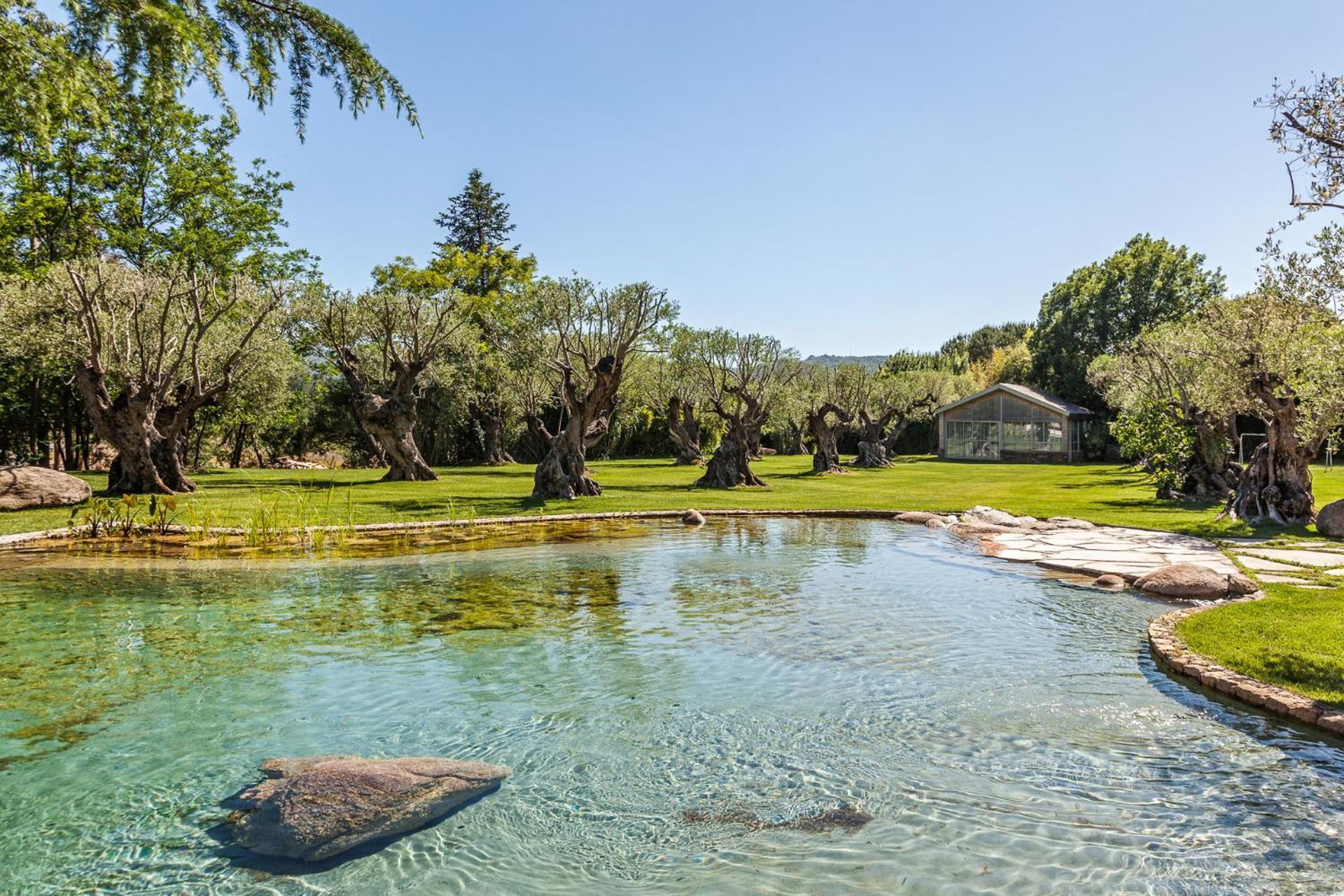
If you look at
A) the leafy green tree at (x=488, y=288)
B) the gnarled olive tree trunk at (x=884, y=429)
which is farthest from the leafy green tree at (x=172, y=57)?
the gnarled olive tree trunk at (x=884, y=429)

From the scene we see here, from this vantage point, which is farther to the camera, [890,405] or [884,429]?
[884,429]

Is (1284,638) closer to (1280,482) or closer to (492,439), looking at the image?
(1280,482)

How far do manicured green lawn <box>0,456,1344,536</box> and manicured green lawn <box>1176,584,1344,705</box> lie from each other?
5.71 m

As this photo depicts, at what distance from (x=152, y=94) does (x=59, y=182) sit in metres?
30.0

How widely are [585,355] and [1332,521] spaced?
16.0 m

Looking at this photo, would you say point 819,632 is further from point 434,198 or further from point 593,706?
point 434,198

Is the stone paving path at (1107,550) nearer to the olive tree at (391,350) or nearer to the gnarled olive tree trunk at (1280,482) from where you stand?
the gnarled olive tree trunk at (1280,482)

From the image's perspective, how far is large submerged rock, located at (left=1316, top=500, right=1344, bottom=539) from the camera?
12156 millimetres

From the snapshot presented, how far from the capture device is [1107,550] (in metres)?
11.4

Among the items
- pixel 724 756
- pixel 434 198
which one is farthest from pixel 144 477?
pixel 434 198

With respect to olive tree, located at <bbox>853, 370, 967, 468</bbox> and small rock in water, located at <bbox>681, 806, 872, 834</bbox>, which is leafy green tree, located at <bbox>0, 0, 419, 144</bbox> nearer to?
small rock in water, located at <bbox>681, 806, 872, 834</bbox>

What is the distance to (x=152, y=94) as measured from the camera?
3986 millimetres

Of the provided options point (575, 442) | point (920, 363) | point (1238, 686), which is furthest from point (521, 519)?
point (920, 363)

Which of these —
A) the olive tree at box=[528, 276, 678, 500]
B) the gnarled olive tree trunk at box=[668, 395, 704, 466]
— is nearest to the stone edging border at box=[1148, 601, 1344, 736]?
the olive tree at box=[528, 276, 678, 500]
